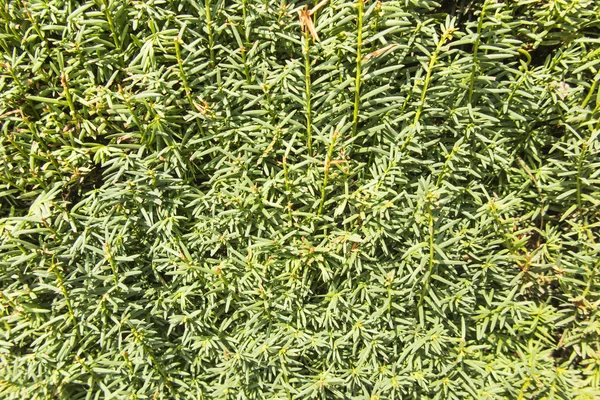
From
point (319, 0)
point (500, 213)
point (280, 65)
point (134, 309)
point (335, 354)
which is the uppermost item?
point (319, 0)

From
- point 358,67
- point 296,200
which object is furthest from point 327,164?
point 358,67

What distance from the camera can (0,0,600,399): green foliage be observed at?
78.4 inches

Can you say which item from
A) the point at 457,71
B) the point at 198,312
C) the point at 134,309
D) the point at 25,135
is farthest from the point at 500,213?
the point at 25,135

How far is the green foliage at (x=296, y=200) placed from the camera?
78.4 inches

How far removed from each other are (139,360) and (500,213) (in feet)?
6.19

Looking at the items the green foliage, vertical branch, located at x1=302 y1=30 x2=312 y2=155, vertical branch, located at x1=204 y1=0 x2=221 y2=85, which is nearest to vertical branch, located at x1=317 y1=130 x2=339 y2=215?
the green foliage

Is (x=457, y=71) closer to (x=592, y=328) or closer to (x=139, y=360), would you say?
(x=592, y=328)

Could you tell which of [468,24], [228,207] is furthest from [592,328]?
[228,207]

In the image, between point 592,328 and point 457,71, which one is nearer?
point 457,71

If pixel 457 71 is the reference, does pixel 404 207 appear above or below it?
below

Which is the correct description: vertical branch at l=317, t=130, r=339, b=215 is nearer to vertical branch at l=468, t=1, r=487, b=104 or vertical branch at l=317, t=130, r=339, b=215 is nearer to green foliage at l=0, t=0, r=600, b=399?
green foliage at l=0, t=0, r=600, b=399

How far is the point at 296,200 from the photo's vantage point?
84.3 inches

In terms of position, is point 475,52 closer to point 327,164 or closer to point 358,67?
point 358,67

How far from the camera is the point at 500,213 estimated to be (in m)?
2.07
